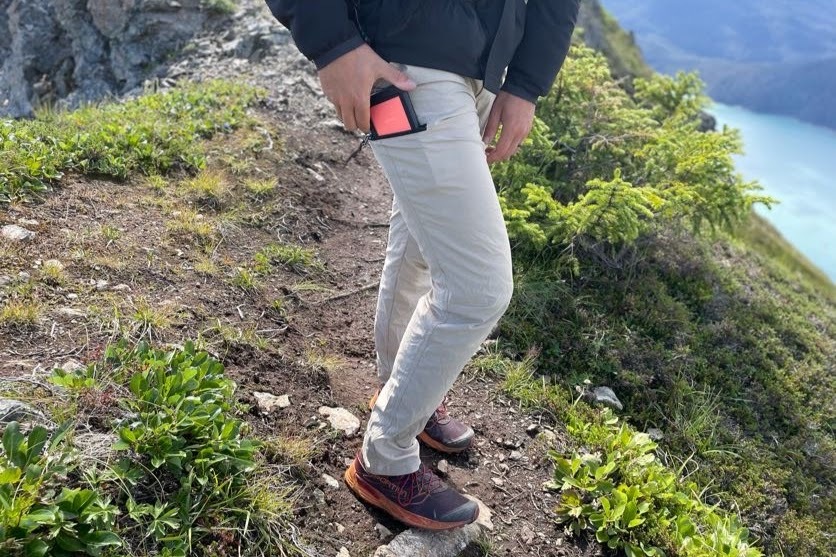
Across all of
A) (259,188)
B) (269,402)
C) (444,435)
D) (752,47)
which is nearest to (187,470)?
(269,402)

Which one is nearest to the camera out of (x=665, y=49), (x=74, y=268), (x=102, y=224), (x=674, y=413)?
(x=74, y=268)

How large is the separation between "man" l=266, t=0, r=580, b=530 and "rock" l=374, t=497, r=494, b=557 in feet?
0.57

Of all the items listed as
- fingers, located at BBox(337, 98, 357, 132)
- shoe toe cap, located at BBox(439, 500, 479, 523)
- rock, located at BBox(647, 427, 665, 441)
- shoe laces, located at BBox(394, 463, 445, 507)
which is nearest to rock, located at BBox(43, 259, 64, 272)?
fingers, located at BBox(337, 98, 357, 132)

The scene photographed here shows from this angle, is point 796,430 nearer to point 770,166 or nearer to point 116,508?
point 116,508

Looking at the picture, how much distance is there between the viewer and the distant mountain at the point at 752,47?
96188mm

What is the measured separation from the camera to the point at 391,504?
265 centimetres

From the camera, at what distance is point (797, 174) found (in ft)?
219

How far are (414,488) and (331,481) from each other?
438mm

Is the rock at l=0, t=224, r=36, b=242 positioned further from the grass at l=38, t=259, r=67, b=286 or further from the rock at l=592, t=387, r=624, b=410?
the rock at l=592, t=387, r=624, b=410

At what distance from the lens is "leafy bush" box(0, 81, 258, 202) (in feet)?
13.6

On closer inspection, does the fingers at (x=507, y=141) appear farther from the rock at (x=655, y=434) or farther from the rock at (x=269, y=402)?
the rock at (x=655, y=434)

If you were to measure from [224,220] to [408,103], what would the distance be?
110 inches

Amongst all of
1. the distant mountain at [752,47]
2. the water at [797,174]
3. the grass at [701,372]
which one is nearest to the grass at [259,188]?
the grass at [701,372]

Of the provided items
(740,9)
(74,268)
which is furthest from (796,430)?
(740,9)
